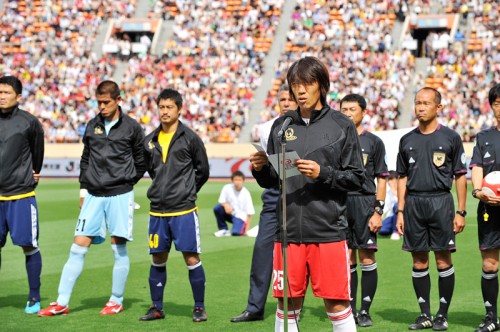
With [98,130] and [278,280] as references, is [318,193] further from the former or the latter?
[98,130]

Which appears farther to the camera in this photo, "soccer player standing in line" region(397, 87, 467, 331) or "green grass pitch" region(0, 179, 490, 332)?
"green grass pitch" region(0, 179, 490, 332)

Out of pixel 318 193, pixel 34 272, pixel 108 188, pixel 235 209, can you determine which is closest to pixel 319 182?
pixel 318 193

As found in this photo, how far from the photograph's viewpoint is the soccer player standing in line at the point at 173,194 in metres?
9.14

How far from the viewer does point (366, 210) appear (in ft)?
29.8

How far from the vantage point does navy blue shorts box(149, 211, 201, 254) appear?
9.12 meters

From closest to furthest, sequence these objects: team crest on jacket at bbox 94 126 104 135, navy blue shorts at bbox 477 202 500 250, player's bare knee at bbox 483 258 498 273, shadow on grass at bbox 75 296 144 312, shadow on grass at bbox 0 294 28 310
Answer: navy blue shorts at bbox 477 202 500 250
player's bare knee at bbox 483 258 498 273
team crest on jacket at bbox 94 126 104 135
shadow on grass at bbox 75 296 144 312
shadow on grass at bbox 0 294 28 310

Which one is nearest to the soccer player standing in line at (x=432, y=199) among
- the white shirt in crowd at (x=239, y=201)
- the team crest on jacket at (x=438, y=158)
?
the team crest on jacket at (x=438, y=158)

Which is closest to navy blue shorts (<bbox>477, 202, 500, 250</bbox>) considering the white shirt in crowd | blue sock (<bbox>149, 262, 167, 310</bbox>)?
blue sock (<bbox>149, 262, 167, 310</bbox>)

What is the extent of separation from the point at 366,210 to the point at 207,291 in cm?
285

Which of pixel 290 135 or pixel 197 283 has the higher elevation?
pixel 290 135

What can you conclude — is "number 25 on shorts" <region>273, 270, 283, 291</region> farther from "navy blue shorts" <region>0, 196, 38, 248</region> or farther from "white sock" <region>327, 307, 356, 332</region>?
"navy blue shorts" <region>0, 196, 38, 248</region>

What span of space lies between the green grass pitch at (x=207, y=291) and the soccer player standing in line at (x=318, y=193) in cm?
256

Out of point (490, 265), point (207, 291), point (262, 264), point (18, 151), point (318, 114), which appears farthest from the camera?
point (207, 291)

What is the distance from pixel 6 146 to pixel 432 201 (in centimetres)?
440
